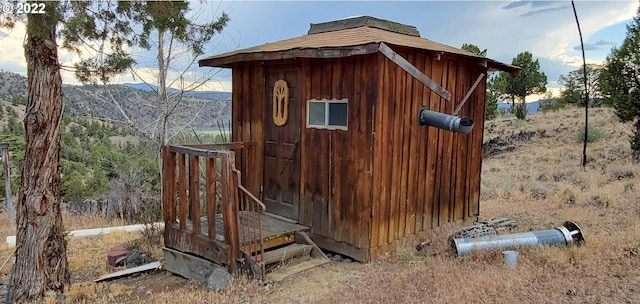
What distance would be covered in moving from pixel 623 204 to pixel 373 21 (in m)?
5.36

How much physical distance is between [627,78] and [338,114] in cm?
1167

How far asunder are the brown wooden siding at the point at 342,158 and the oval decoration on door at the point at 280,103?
418 millimetres

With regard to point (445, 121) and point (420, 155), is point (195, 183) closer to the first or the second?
point (420, 155)

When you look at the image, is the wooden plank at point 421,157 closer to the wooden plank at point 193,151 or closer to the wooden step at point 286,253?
the wooden step at point 286,253

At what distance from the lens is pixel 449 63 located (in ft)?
20.6

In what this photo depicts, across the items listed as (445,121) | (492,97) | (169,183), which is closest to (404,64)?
(445,121)

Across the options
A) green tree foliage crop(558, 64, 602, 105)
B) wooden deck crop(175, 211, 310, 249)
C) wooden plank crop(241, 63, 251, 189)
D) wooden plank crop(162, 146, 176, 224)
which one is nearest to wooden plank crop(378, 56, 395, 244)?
wooden deck crop(175, 211, 310, 249)

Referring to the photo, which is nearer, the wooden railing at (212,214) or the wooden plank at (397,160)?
the wooden railing at (212,214)

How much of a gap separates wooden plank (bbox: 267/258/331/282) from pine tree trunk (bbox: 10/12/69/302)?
8.16ft

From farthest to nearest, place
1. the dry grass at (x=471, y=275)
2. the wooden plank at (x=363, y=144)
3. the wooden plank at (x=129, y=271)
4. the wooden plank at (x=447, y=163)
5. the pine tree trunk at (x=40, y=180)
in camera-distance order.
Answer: the wooden plank at (x=447, y=163) < the wooden plank at (x=129, y=271) < the wooden plank at (x=363, y=144) < the pine tree trunk at (x=40, y=180) < the dry grass at (x=471, y=275)

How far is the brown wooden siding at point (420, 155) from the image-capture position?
5.32 metres

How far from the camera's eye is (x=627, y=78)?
12906 mm

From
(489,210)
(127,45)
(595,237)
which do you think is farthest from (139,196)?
(595,237)

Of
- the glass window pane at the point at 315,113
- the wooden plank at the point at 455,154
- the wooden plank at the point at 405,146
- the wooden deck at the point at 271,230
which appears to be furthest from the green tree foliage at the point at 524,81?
the wooden deck at the point at 271,230
